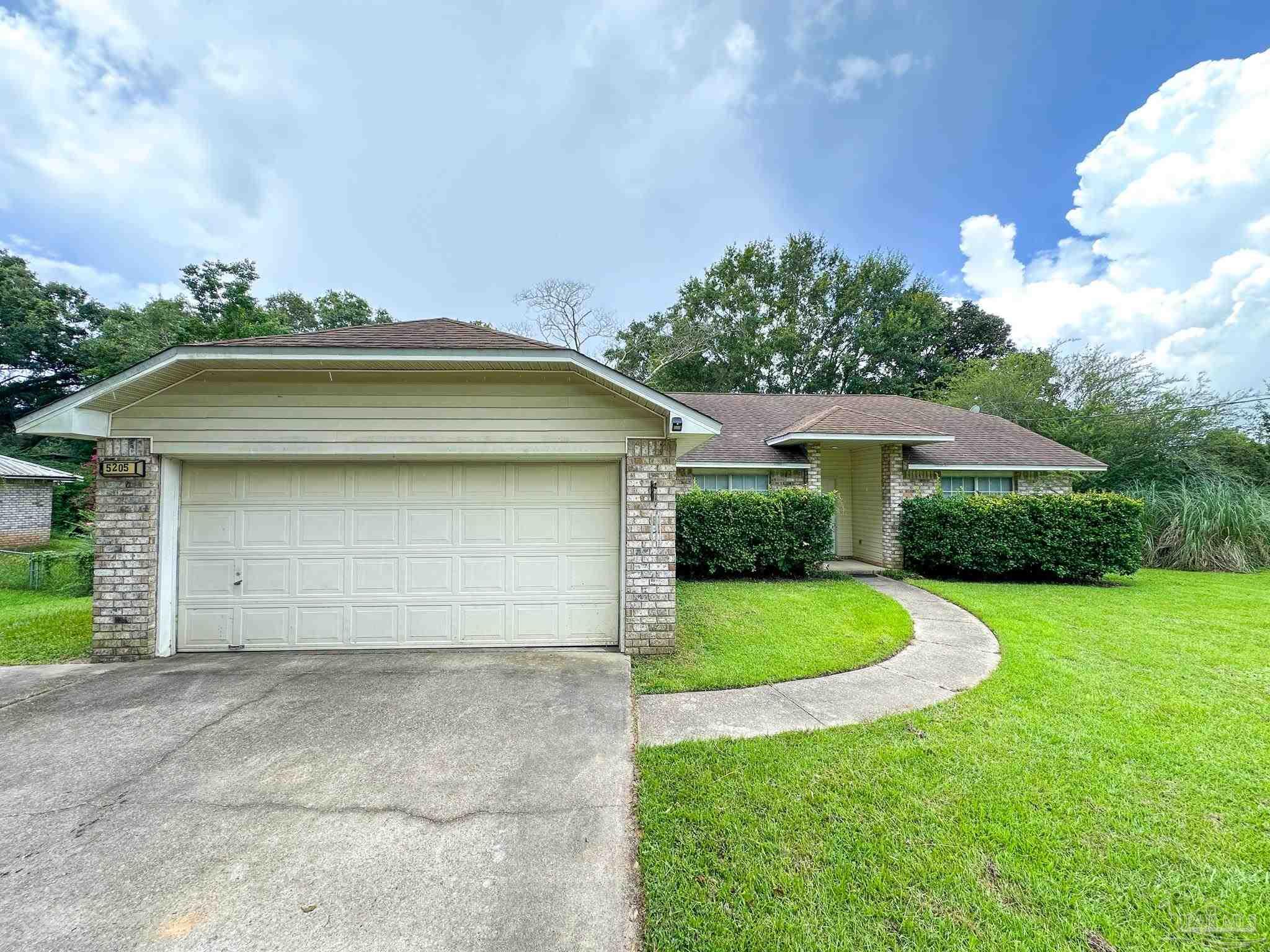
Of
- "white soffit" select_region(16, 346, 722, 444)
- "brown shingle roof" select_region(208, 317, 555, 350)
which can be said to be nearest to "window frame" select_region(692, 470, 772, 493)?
"white soffit" select_region(16, 346, 722, 444)

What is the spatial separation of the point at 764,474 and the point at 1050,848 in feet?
Answer: 30.2

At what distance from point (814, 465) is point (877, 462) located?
158 centimetres

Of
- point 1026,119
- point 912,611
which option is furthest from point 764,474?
point 1026,119

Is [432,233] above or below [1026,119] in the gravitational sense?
below

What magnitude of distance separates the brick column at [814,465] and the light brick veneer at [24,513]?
2508 cm

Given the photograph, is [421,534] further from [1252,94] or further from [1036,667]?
[1252,94]

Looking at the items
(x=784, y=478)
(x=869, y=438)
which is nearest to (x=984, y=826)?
(x=869, y=438)

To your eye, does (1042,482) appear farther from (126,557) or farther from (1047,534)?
(126,557)

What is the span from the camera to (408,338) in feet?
16.6

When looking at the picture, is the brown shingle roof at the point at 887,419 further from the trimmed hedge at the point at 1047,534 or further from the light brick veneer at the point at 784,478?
the trimmed hedge at the point at 1047,534

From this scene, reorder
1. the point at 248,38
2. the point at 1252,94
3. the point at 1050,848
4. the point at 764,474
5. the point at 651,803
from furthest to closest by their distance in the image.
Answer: the point at 764,474, the point at 1252,94, the point at 248,38, the point at 651,803, the point at 1050,848

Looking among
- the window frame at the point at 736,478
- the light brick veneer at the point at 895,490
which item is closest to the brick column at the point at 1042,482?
the light brick veneer at the point at 895,490

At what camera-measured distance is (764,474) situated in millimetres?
11406

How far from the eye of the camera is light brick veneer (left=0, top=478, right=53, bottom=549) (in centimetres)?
1620
